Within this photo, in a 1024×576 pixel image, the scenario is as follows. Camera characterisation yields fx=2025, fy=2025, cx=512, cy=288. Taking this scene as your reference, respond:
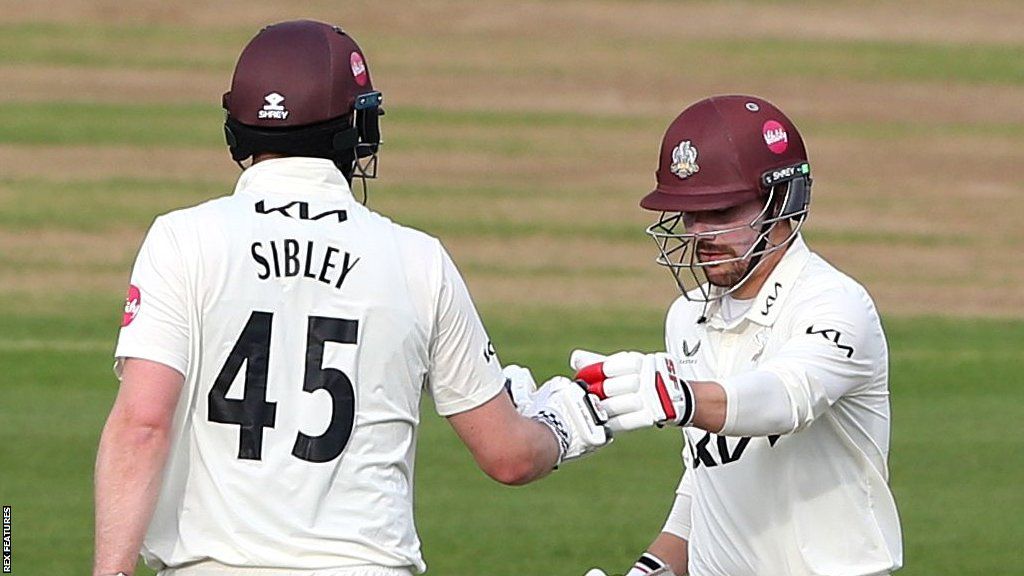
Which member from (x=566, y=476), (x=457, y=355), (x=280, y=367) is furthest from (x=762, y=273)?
(x=566, y=476)

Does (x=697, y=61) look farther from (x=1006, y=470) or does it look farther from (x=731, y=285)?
(x=731, y=285)

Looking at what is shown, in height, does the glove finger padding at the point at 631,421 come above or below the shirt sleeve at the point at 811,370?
below

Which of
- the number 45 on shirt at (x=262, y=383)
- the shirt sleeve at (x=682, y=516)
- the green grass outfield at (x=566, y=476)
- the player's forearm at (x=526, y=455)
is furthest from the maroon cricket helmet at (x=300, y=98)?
the green grass outfield at (x=566, y=476)

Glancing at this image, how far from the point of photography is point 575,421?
4750 millimetres

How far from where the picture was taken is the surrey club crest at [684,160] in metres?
5.20

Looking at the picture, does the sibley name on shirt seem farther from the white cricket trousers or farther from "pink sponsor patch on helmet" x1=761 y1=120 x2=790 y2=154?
"pink sponsor patch on helmet" x1=761 y1=120 x2=790 y2=154

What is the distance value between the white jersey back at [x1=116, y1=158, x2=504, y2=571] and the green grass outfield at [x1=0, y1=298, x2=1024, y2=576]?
5053 mm

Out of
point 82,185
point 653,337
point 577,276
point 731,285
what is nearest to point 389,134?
point 82,185

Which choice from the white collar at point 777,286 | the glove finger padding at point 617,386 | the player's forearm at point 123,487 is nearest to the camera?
the player's forearm at point 123,487

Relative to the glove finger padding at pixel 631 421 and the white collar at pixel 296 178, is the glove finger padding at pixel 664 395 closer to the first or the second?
the glove finger padding at pixel 631 421

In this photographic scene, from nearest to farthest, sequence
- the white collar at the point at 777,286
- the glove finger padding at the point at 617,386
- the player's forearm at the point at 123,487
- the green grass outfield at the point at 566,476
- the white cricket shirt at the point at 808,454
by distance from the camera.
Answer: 1. the player's forearm at the point at 123,487
2. the glove finger padding at the point at 617,386
3. the white cricket shirt at the point at 808,454
4. the white collar at the point at 777,286
5. the green grass outfield at the point at 566,476

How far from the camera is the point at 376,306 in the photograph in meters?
4.28

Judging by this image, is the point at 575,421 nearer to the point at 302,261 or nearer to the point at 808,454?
the point at 808,454

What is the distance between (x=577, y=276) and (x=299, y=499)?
44.8 feet
